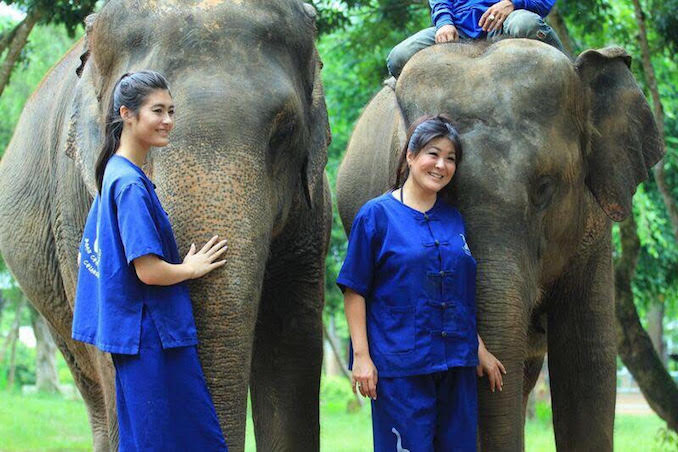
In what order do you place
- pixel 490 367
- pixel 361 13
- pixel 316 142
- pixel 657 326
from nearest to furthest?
pixel 490 367, pixel 316 142, pixel 361 13, pixel 657 326

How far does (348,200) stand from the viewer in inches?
285

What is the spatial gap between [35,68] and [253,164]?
17.8 metres

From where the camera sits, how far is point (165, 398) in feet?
14.0

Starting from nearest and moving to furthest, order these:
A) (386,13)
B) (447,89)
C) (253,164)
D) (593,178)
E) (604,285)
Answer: (253,164), (447,89), (593,178), (604,285), (386,13)

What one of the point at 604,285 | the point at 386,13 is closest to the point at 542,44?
the point at 604,285

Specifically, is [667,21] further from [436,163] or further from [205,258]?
[205,258]

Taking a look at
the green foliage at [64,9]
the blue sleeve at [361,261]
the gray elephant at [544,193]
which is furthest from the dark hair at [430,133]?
the green foliage at [64,9]

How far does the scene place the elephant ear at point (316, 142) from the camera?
538 cm

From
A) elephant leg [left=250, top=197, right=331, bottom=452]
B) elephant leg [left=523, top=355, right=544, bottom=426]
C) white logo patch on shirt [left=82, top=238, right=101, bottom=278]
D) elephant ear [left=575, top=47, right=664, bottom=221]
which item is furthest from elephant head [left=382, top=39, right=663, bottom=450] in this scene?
white logo patch on shirt [left=82, top=238, right=101, bottom=278]

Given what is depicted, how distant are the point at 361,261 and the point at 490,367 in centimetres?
61

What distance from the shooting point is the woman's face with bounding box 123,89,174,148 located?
4309mm

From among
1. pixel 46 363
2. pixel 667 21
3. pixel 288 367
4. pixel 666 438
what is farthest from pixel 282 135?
pixel 46 363

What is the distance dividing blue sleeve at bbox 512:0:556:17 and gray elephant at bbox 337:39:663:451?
34 centimetres

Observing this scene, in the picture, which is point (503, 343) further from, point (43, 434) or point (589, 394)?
point (43, 434)
